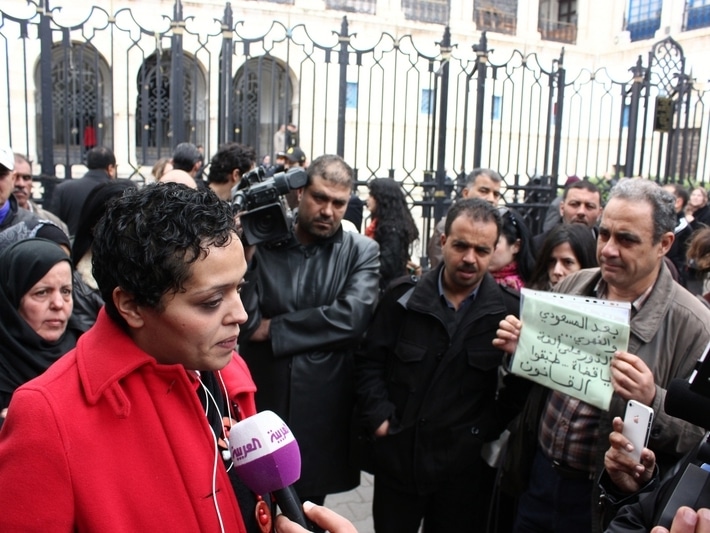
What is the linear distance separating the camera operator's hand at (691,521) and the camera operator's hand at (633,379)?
831 mm

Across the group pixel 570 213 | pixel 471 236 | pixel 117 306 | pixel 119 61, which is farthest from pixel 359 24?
pixel 117 306

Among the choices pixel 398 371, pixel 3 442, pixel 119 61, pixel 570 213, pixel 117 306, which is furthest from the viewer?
pixel 119 61

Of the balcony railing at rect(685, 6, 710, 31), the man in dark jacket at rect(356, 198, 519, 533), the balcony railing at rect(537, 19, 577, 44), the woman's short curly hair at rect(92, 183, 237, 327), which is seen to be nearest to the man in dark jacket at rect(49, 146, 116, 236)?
the man in dark jacket at rect(356, 198, 519, 533)

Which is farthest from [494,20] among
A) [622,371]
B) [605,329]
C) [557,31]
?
[622,371]

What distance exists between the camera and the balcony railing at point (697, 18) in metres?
23.9

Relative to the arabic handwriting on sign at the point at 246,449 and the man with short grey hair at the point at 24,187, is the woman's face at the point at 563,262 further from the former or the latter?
the man with short grey hair at the point at 24,187

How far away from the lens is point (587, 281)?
276 centimetres

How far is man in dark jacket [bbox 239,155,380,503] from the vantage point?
295cm

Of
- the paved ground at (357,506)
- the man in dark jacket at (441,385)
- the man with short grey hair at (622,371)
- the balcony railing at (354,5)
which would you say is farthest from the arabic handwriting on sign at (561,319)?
the balcony railing at (354,5)

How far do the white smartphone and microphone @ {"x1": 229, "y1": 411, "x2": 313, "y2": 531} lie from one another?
1123 millimetres

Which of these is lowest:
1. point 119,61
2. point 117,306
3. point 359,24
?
point 117,306

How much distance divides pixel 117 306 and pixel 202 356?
8.8 inches

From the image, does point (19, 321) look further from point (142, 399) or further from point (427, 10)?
point (427, 10)

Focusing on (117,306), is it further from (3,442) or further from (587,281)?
(587,281)
